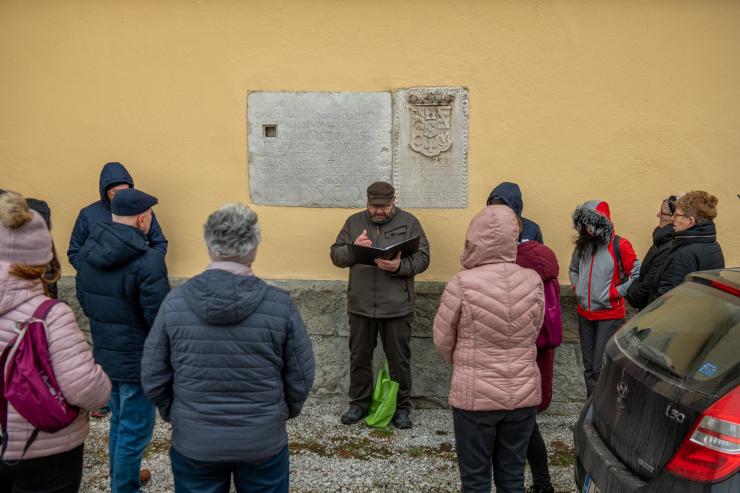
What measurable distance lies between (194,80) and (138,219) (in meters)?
2.01

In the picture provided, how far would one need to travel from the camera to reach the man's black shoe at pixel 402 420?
15.1 feet

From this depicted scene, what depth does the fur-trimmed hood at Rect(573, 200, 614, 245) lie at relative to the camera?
430 cm

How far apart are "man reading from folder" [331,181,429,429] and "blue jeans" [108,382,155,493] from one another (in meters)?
1.71

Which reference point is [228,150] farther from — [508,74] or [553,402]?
[553,402]

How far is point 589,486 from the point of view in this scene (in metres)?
2.60

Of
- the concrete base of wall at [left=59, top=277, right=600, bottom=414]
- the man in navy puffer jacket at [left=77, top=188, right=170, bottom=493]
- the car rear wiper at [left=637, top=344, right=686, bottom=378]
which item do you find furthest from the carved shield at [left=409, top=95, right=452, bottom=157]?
the car rear wiper at [left=637, top=344, right=686, bottom=378]

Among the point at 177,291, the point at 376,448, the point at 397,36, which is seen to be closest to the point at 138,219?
the point at 177,291

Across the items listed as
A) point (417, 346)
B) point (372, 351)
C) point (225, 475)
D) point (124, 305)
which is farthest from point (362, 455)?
point (124, 305)

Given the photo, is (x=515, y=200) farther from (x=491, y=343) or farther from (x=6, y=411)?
(x=6, y=411)

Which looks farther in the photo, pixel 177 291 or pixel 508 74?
pixel 508 74

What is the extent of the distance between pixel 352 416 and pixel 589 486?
7.67ft

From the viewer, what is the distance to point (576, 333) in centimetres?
488

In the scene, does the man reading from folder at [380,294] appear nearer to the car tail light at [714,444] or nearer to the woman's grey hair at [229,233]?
the woman's grey hair at [229,233]

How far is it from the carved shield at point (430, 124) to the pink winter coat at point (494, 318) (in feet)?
6.55
